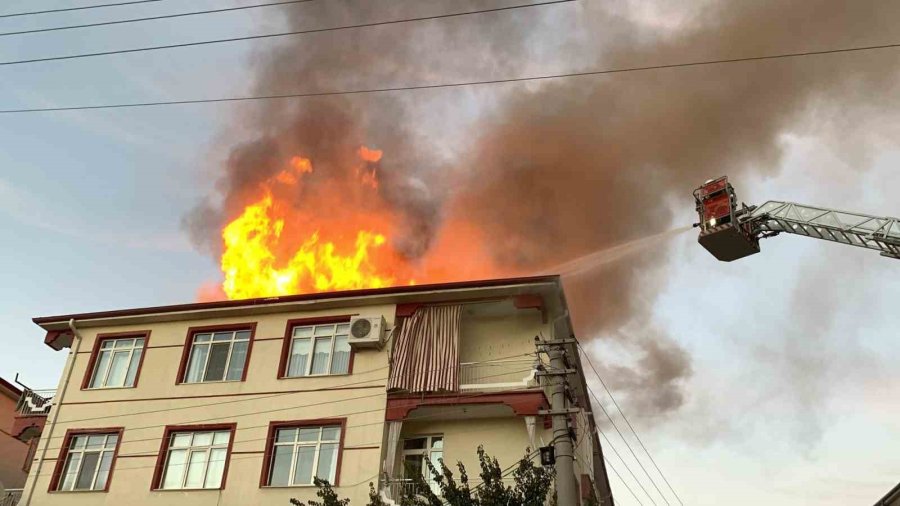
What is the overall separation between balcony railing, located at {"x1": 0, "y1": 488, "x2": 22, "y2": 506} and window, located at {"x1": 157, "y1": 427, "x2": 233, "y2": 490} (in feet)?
17.5

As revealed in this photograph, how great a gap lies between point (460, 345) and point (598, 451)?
985cm

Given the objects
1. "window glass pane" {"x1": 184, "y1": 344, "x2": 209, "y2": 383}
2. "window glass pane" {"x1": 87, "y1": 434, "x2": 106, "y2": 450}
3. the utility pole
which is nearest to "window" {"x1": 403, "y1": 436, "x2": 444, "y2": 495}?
the utility pole

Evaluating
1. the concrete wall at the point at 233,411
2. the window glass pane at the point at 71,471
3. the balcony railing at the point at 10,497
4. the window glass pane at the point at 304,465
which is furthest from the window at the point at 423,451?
the balcony railing at the point at 10,497

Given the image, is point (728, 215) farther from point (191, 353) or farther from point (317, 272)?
point (191, 353)

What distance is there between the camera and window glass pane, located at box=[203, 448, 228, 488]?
893 inches

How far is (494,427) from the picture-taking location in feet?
72.1

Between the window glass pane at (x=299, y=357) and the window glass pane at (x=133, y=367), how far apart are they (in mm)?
5779

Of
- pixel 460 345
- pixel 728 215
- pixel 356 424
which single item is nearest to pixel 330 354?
pixel 356 424

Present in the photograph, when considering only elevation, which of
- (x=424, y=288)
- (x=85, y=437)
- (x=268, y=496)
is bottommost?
(x=268, y=496)

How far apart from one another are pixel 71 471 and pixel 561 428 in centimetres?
1768

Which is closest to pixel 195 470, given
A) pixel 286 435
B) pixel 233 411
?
pixel 233 411

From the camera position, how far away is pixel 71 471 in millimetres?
24234

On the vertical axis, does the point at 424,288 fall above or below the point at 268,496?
above

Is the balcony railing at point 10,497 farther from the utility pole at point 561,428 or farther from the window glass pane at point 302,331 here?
the utility pole at point 561,428
